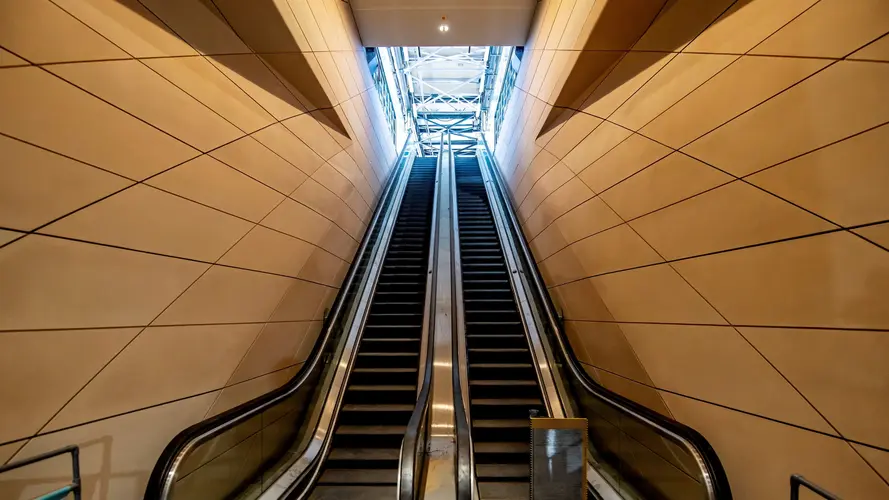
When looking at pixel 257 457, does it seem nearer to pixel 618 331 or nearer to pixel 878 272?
pixel 618 331

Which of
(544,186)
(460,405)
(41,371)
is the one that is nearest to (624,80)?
(544,186)

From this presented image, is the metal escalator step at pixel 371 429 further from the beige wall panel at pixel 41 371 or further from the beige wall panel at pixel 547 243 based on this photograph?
the beige wall panel at pixel 547 243

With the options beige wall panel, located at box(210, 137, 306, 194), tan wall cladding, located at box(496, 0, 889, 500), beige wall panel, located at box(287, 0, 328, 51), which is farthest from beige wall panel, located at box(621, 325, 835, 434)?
beige wall panel, located at box(287, 0, 328, 51)

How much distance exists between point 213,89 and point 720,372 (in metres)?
3.99

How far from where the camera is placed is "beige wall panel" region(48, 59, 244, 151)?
215 cm

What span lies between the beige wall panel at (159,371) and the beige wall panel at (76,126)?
3.27ft

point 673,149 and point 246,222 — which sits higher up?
point 673,149

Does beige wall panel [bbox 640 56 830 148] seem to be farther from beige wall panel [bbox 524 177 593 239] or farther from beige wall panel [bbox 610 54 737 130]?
beige wall panel [bbox 524 177 593 239]

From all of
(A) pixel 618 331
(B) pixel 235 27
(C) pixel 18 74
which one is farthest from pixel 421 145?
(C) pixel 18 74

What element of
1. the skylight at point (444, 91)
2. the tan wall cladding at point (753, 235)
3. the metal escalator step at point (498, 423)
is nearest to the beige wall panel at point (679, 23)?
the tan wall cladding at point (753, 235)

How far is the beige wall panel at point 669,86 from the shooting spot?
8.95 ft

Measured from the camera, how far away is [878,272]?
162 centimetres

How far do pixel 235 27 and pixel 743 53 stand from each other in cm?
390

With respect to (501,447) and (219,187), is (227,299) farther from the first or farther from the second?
(501,447)
